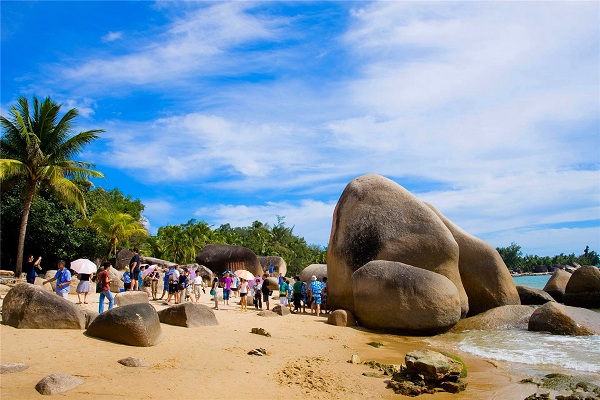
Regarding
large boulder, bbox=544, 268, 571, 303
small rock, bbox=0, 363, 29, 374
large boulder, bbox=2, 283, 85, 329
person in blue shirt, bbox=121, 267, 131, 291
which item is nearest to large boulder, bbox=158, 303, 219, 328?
large boulder, bbox=2, 283, 85, 329

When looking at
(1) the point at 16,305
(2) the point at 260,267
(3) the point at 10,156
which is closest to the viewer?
(1) the point at 16,305

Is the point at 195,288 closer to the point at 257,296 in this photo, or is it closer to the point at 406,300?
the point at 257,296

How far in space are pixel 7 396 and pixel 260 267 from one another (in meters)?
29.4

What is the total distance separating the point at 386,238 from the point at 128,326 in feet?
31.8

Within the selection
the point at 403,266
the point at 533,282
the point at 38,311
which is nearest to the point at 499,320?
Answer: the point at 403,266

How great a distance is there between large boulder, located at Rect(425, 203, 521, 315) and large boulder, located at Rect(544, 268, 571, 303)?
8856 millimetres

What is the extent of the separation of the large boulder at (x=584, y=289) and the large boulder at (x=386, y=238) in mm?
11338

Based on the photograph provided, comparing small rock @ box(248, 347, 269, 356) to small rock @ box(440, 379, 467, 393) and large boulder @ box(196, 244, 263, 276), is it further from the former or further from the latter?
large boulder @ box(196, 244, 263, 276)

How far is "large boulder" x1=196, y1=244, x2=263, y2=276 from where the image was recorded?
33969mm

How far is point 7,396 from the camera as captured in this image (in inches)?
234

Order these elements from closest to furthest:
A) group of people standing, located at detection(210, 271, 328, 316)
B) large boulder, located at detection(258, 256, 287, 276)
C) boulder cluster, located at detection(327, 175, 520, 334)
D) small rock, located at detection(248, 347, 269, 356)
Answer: small rock, located at detection(248, 347, 269, 356)
boulder cluster, located at detection(327, 175, 520, 334)
group of people standing, located at detection(210, 271, 328, 316)
large boulder, located at detection(258, 256, 287, 276)

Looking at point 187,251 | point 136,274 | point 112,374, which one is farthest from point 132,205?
point 112,374

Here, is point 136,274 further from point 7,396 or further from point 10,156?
point 7,396

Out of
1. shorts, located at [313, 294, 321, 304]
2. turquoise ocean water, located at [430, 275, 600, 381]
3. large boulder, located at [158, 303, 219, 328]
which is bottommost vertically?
turquoise ocean water, located at [430, 275, 600, 381]
